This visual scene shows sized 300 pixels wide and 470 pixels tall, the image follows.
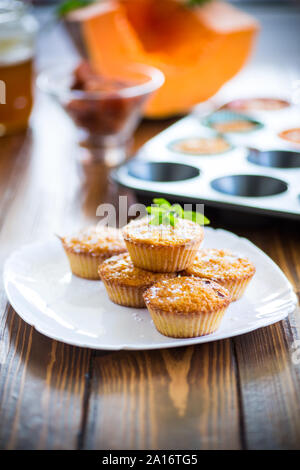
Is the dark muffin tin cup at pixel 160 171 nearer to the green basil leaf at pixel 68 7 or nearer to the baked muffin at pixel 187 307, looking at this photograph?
the baked muffin at pixel 187 307

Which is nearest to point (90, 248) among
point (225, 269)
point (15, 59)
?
point (225, 269)

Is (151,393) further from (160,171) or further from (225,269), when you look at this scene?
(160,171)

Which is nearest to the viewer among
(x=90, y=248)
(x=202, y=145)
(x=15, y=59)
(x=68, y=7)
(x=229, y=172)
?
(x=90, y=248)

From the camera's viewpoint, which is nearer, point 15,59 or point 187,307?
point 187,307

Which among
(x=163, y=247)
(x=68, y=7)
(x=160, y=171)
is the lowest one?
(x=160, y=171)

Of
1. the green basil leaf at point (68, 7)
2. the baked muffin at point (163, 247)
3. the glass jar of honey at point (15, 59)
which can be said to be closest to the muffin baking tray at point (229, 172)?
the baked muffin at point (163, 247)

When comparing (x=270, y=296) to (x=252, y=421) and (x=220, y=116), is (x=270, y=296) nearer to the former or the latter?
(x=252, y=421)
